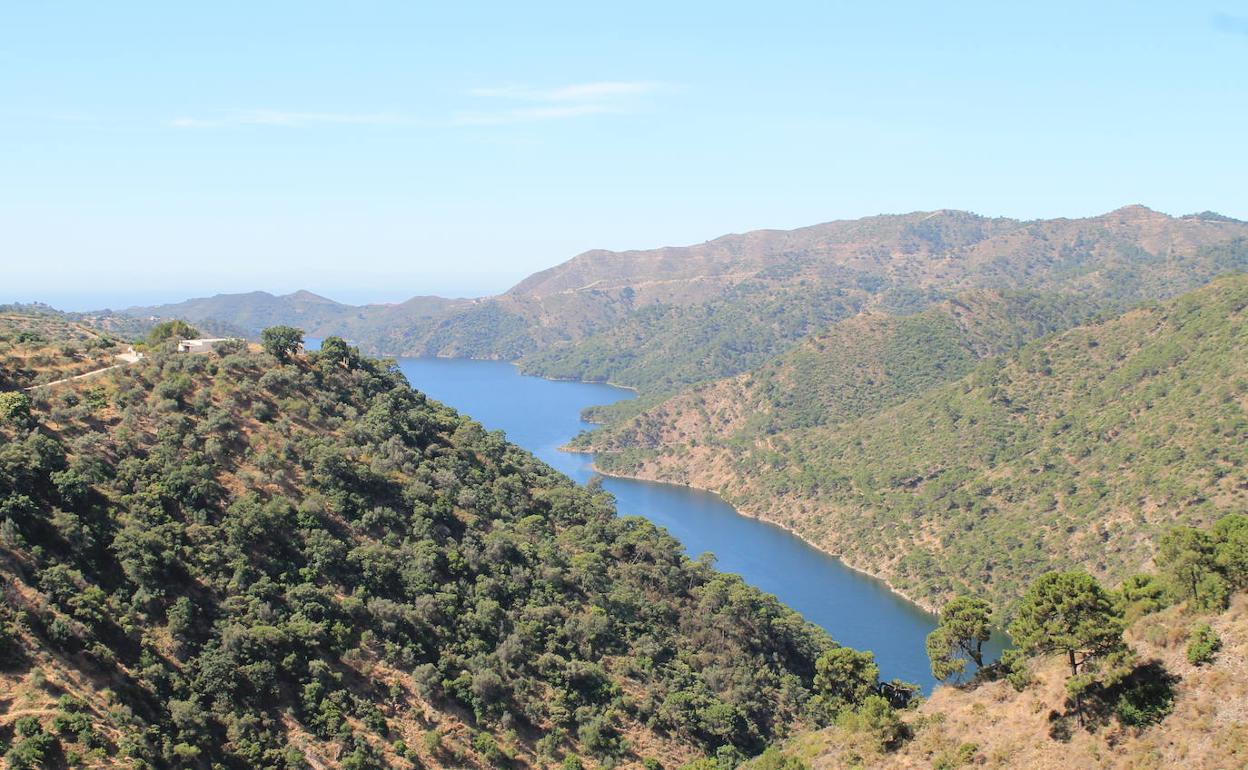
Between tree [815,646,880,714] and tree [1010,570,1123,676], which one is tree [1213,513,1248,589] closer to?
tree [1010,570,1123,676]

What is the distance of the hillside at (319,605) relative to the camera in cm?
3803

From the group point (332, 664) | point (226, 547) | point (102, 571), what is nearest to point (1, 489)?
point (102, 571)

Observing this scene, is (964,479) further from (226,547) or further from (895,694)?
(226,547)

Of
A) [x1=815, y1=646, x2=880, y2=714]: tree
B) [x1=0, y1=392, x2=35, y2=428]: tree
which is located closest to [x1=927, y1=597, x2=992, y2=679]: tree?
[x1=815, y1=646, x2=880, y2=714]: tree

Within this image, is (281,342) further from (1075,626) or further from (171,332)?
(1075,626)

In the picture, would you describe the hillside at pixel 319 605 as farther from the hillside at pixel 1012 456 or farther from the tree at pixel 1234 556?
the hillside at pixel 1012 456

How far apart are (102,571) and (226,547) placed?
241 inches

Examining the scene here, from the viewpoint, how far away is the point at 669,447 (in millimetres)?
166875

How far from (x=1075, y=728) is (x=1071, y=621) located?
3.72 meters

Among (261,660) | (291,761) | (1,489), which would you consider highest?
(1,489)

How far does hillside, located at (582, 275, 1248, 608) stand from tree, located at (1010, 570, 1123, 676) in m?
61.1

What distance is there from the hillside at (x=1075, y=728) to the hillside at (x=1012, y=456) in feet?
194

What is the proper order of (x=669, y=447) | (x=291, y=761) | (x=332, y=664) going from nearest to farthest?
(x=291, y=761), (x=332, y=664), (x=669, y=447)

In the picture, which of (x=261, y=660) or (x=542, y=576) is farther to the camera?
(x=542, y=576)
